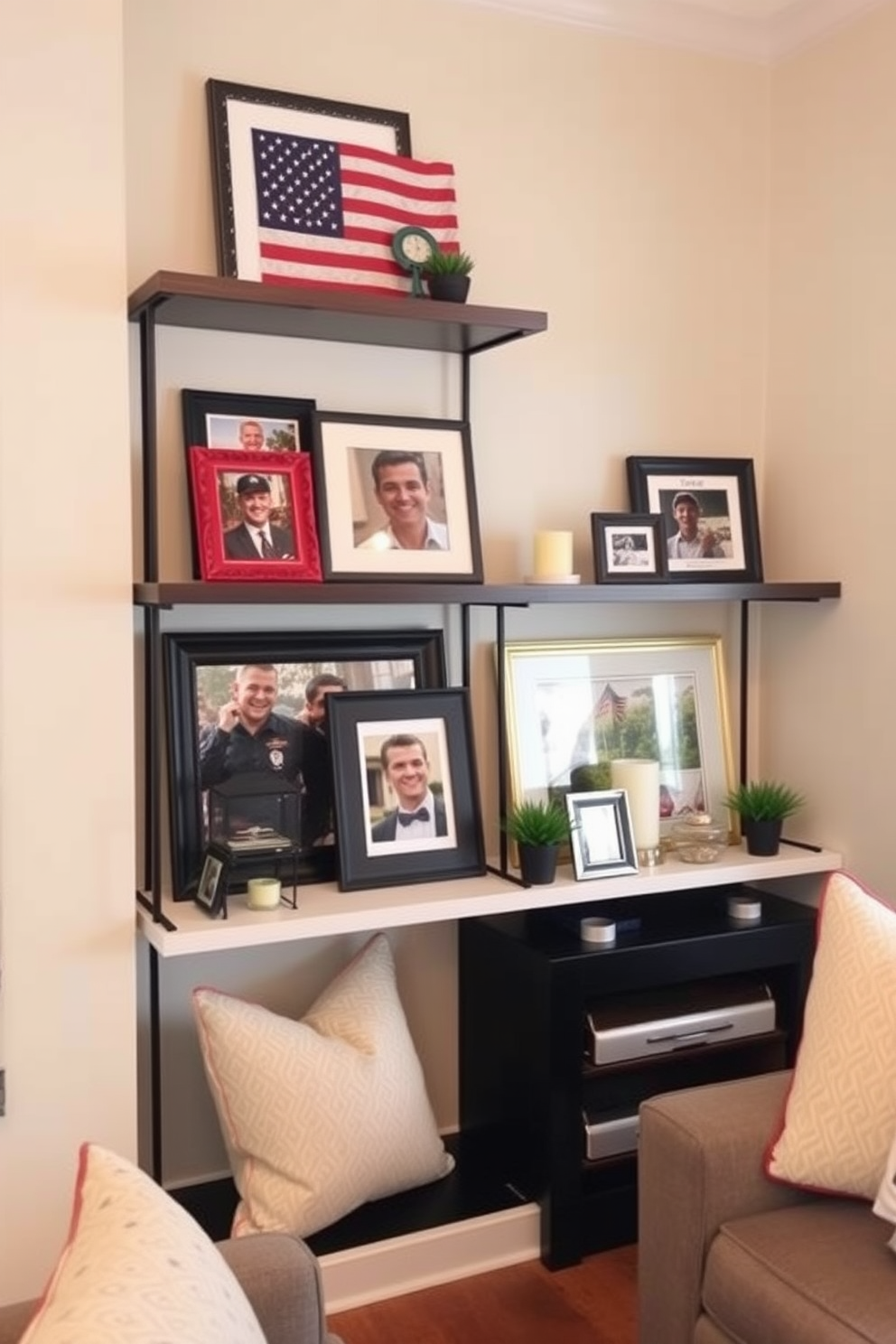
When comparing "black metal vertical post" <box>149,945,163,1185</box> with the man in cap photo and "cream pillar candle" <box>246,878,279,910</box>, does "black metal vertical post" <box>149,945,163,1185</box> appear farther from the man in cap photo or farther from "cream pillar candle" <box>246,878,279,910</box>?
the man in cap photo

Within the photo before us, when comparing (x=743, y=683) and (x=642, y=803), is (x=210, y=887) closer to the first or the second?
(x=642, y=803)

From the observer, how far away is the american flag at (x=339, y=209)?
2.51 metres

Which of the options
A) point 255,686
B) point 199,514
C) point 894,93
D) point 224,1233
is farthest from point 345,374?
point 224,1233

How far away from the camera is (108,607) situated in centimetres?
216

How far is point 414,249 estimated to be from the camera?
2605mm

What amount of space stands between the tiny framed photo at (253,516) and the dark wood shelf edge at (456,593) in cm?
7

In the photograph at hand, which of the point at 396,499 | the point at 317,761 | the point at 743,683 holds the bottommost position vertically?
the point at 317,761

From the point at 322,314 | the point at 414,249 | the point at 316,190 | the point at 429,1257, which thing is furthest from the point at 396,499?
the point at 429,1257

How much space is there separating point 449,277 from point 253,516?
0.61m

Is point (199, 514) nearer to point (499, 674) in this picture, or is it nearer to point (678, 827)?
point (499, 674)

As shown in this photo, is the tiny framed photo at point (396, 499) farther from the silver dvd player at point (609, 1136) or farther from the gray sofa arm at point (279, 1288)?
the gray sofa arm at point (279, 1288)

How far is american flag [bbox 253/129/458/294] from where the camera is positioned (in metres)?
2.51

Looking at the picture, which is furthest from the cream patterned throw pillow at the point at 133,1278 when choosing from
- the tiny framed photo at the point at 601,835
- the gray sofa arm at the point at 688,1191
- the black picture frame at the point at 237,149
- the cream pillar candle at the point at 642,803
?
the black picture frame at the point at 237,149

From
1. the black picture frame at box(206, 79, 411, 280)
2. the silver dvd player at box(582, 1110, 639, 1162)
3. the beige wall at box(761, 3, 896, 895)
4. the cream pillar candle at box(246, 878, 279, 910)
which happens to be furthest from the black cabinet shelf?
the black picture frame at box(206, 79, 411, 280)
